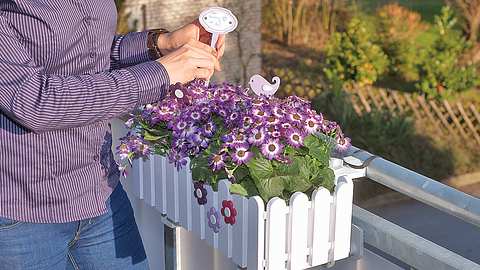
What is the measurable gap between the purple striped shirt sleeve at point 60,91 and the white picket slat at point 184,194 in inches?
13.6

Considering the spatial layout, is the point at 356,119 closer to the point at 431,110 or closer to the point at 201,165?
the point at 431,110

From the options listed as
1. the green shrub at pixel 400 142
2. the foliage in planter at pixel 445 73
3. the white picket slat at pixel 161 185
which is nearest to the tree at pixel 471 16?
the foliage in planter at pixel 445 73

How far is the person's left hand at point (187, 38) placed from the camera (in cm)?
225

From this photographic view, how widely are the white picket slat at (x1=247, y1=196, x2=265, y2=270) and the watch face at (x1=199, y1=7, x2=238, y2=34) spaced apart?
50 cm

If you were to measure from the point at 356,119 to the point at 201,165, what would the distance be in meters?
8.85

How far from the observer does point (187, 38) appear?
2268mm

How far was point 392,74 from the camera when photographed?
561 inches

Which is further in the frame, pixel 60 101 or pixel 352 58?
pixel 352 58

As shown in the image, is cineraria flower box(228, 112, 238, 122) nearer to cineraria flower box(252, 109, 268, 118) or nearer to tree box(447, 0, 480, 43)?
cineraria flower box(252, 109, 268, 118)

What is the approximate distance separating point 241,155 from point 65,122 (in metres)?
0.40

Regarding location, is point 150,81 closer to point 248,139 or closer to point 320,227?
point 248,139

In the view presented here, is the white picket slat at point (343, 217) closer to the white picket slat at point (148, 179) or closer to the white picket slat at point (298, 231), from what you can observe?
the white picket slat at point (298, 231)

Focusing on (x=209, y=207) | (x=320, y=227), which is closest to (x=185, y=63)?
(x=209, y=207)

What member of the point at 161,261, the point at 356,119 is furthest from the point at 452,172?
the point at 161,261
